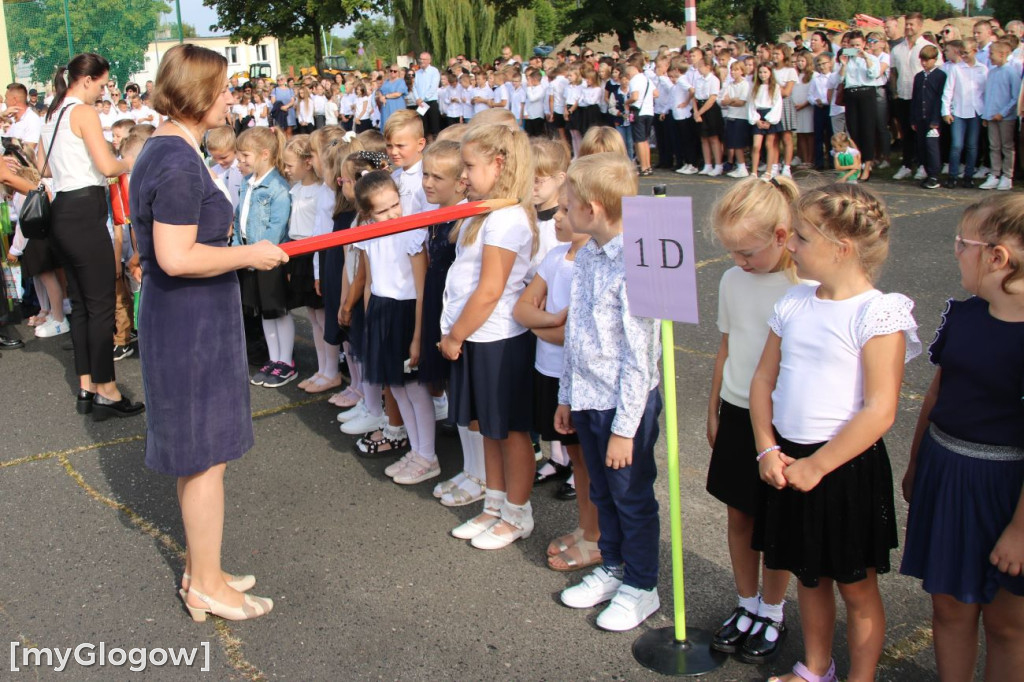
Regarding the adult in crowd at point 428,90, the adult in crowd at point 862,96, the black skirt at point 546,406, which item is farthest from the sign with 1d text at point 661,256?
the adult in crowd at point 428,90

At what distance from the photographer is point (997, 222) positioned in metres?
2.48

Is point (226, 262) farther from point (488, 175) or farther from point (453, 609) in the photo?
point (453, 609)

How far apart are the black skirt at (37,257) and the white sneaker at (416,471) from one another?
427cm

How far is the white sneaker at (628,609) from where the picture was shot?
3355mm

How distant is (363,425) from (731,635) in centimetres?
286

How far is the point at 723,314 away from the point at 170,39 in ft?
80.6

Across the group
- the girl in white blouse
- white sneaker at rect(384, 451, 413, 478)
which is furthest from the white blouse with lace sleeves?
white sneaker at rect(384, 451, 413, 478)

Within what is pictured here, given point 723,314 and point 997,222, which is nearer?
point 997,222

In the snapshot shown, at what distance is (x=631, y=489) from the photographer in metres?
3.31

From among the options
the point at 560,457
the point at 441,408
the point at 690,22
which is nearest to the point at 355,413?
the point at 441,408

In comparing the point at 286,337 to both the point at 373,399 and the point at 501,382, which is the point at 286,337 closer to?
the point at 373,399

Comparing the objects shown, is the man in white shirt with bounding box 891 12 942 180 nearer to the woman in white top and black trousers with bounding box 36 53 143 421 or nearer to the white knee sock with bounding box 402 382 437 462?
the white knee sock with bounding box 402 382 437 462

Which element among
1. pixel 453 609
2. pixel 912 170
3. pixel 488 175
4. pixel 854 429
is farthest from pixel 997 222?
pixel 912 170

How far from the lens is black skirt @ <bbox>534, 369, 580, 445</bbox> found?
386 cm
